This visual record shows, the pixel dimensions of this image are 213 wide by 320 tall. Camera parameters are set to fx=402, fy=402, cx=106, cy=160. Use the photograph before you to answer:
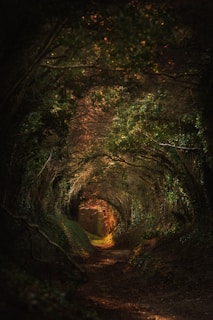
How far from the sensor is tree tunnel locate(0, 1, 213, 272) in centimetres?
878

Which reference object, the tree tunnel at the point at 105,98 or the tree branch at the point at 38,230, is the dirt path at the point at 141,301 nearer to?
the tree branch at the point at 38,230

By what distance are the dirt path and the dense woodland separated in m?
1.19

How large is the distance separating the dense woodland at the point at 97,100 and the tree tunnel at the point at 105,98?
1.2 inches

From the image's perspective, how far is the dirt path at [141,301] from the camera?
923 cm

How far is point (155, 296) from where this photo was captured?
12.0 m

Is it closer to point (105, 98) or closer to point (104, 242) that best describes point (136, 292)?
point (105, 98)

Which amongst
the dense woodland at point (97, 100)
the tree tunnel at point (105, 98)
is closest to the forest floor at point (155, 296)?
the dense woodland at point (97, 100)

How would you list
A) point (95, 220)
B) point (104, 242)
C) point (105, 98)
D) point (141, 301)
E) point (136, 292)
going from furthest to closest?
point (95, 220) < point (104, 242) < point (105, 98) < point (136, 292) < point (141, 301)

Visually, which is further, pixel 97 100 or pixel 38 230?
pixel 97 100

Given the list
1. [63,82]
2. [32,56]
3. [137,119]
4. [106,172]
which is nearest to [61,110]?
[63,82]

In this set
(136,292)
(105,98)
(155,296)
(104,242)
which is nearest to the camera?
(155,296)

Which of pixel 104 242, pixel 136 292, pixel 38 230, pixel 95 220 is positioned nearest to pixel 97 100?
pixel 38 230

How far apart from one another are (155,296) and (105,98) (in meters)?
6.69

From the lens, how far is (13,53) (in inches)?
348
